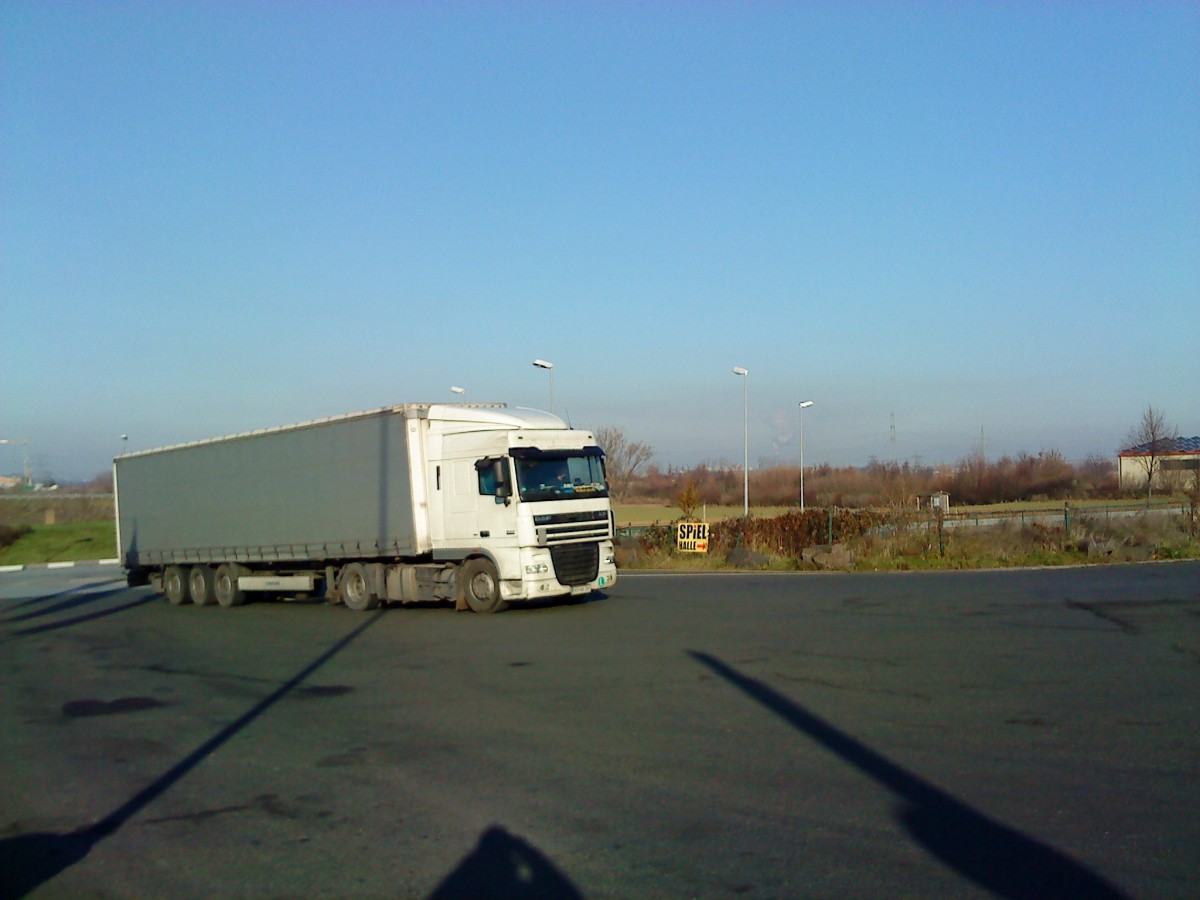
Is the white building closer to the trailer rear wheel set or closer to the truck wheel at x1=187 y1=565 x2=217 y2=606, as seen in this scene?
the trailer rear wheel set

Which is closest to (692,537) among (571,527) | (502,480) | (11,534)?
(571,527)

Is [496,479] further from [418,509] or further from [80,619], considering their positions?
[80,619]

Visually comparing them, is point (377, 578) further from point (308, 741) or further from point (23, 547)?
point (23, 547)

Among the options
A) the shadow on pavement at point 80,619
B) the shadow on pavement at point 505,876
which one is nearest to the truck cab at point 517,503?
the shadow on pavement at point 80,619

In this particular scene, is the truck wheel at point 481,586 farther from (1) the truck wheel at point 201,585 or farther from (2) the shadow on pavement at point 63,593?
(2) the shadow on pavement at point 63,593

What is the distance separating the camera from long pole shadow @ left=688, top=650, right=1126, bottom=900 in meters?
5.61

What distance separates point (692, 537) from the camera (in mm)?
33250

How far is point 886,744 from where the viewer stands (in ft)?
Answer: 29.2

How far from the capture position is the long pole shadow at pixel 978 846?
18.4 ft

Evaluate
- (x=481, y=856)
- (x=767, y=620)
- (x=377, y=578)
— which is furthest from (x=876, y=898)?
(x=377, y=578)

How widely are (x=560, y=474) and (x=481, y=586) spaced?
8.50ft

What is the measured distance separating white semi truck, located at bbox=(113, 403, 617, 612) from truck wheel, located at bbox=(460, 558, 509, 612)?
26mm

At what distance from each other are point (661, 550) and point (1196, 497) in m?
17.2

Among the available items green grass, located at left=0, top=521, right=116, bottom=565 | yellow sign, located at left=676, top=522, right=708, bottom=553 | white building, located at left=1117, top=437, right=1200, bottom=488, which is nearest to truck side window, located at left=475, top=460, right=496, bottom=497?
yellow sign, located at left=676, top=522, right=708, bottom=553
